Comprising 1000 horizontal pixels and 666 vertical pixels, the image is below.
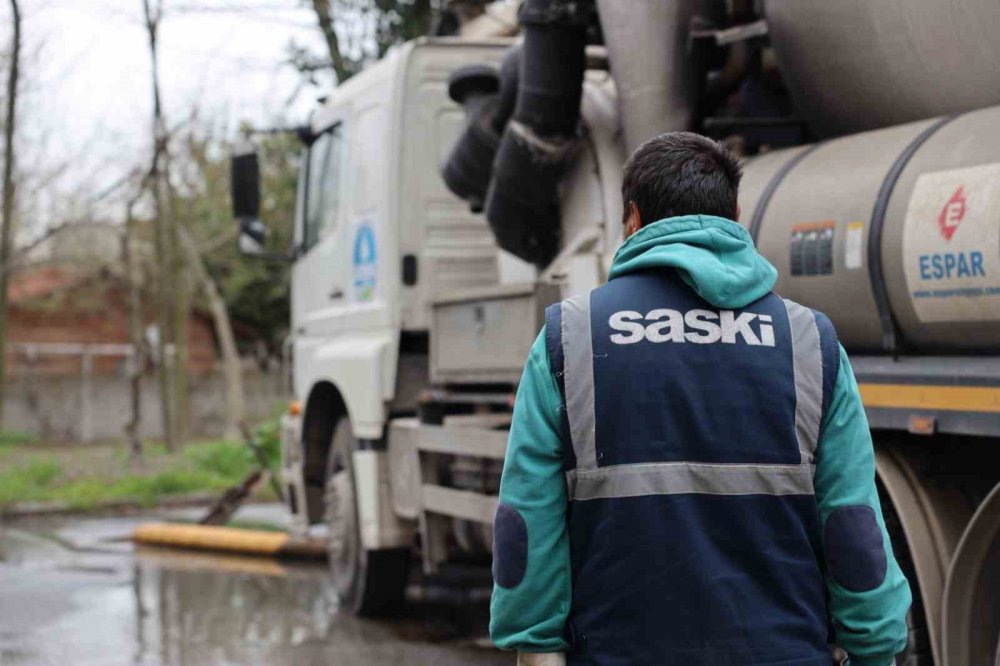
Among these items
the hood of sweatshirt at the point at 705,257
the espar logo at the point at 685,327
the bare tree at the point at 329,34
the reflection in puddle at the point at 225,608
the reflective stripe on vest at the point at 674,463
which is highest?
the bare tree at the point at 329,34

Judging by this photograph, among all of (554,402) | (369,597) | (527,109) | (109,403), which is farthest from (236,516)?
(109,403)

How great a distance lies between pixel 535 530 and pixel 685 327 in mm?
436

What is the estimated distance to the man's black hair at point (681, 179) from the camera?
2.45 meters

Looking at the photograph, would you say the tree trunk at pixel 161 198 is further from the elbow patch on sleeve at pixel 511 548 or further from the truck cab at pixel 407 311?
the elbow patch on sleeve at pixel 511 548

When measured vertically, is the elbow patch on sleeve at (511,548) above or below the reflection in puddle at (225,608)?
above

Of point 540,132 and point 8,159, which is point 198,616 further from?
point 8,159

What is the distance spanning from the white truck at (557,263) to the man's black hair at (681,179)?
1492mm

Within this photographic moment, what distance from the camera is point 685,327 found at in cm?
237

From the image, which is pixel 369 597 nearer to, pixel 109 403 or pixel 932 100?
pixel 932 100

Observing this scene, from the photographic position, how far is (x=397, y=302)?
25.3 ft

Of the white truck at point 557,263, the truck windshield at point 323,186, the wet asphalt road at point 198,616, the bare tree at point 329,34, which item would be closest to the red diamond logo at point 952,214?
the white truck at point 557,263

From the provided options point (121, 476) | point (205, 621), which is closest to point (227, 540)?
point (205, 621)

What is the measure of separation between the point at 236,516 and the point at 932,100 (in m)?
9.91

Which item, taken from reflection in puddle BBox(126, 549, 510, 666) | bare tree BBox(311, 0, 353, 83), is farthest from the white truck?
bare tree BBox(311, 0, 353, 83)
